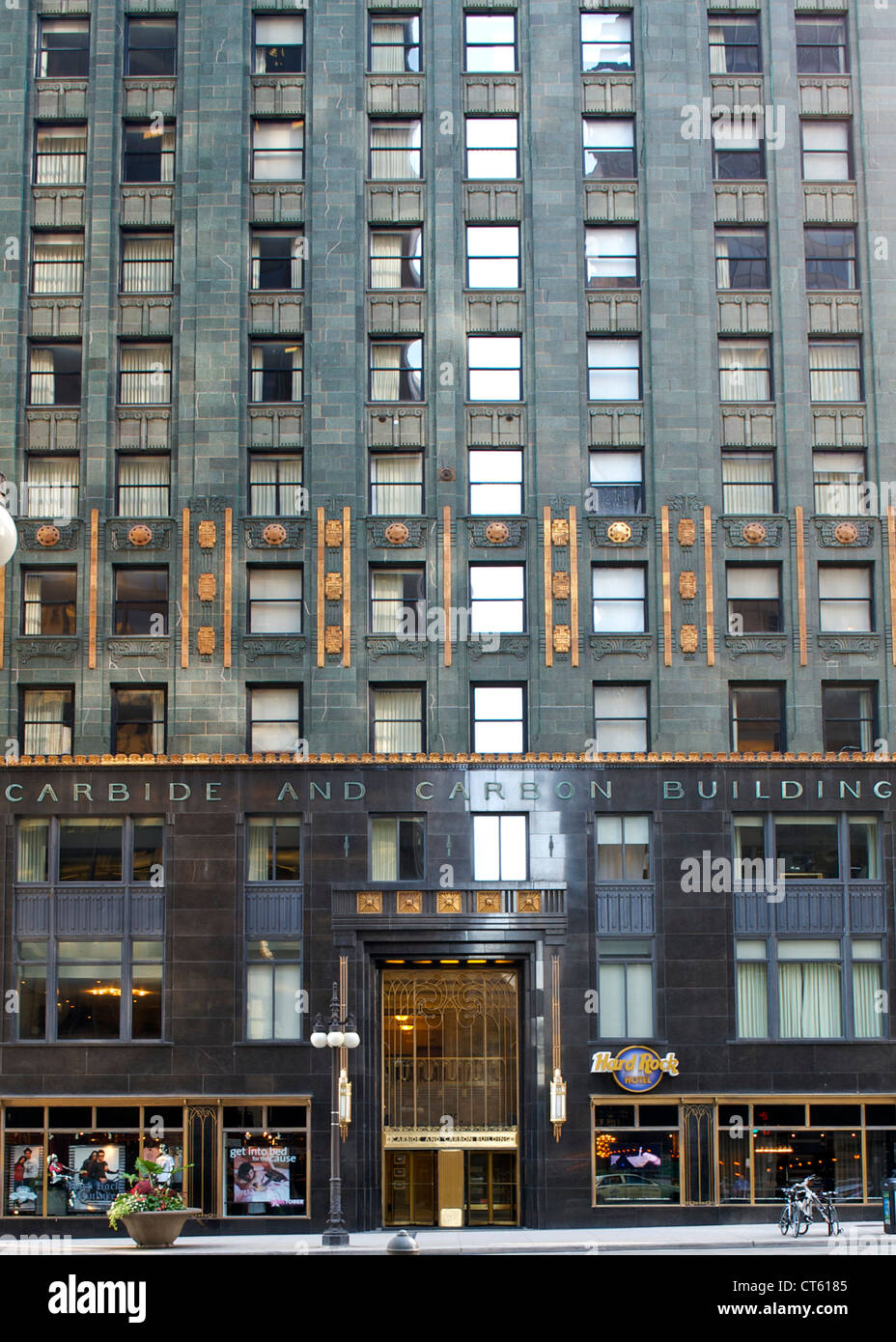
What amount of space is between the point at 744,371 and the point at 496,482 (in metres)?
8.21

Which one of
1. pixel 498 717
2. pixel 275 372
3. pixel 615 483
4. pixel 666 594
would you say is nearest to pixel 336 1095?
pixel 498 717

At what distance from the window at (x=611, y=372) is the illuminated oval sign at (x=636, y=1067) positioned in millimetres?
18785

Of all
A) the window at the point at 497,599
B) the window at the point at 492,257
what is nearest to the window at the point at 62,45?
the window at the point at 492,257

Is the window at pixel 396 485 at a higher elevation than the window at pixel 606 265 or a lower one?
lower

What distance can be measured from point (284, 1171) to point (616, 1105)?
9.00m

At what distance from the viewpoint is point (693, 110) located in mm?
46531

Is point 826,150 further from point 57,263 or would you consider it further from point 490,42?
point 57,263

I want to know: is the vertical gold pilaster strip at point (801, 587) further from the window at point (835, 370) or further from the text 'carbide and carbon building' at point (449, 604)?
the window at point (835, 370)

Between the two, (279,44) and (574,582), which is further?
(279,44)

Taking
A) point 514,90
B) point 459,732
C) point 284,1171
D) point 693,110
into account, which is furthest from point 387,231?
point 284,1171

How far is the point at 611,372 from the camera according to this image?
45.8 m

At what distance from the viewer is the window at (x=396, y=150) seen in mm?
46500
